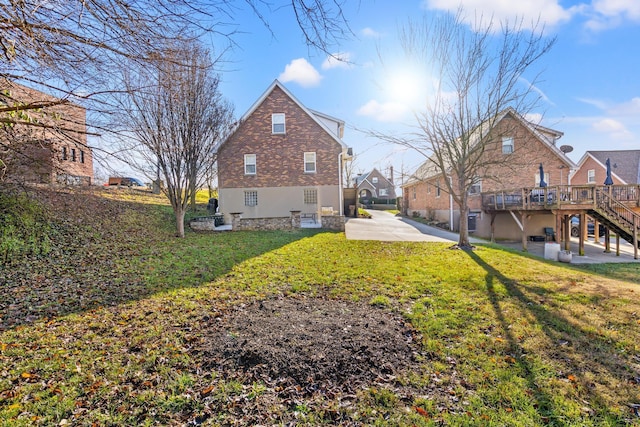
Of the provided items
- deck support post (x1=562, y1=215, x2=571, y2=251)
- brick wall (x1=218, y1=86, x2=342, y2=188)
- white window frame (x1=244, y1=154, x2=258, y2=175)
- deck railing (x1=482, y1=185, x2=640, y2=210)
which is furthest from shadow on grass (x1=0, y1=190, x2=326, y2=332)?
deck support post (x1=562, y1=215, x2=571, y2=251)

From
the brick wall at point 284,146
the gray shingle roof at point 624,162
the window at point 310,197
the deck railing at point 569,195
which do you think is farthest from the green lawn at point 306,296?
the gray shingle roof at point 624,162

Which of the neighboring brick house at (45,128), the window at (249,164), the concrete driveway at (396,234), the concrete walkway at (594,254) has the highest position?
the window at (249,164)

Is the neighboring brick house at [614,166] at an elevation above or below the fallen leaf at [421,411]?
above

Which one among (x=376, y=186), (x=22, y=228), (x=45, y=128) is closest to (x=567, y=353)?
(x=45, y=128)

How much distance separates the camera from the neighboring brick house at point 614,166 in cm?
2881

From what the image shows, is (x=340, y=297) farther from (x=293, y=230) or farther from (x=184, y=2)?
(x=293, y=230)

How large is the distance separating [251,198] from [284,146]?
156 inches

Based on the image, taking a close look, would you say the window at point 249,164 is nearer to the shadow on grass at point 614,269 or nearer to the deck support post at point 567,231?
the shadow on grass at point 614,269

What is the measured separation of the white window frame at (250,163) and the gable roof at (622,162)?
3142 centimetres

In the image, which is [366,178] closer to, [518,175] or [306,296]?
[518,175]

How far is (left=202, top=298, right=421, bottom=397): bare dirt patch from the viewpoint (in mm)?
3496

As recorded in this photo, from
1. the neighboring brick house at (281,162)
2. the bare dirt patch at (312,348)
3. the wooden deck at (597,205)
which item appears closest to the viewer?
the bare dirt patch at (312,348)

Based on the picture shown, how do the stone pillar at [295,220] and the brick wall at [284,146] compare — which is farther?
the brick wall at [284,146]

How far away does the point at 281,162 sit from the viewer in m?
19.8
